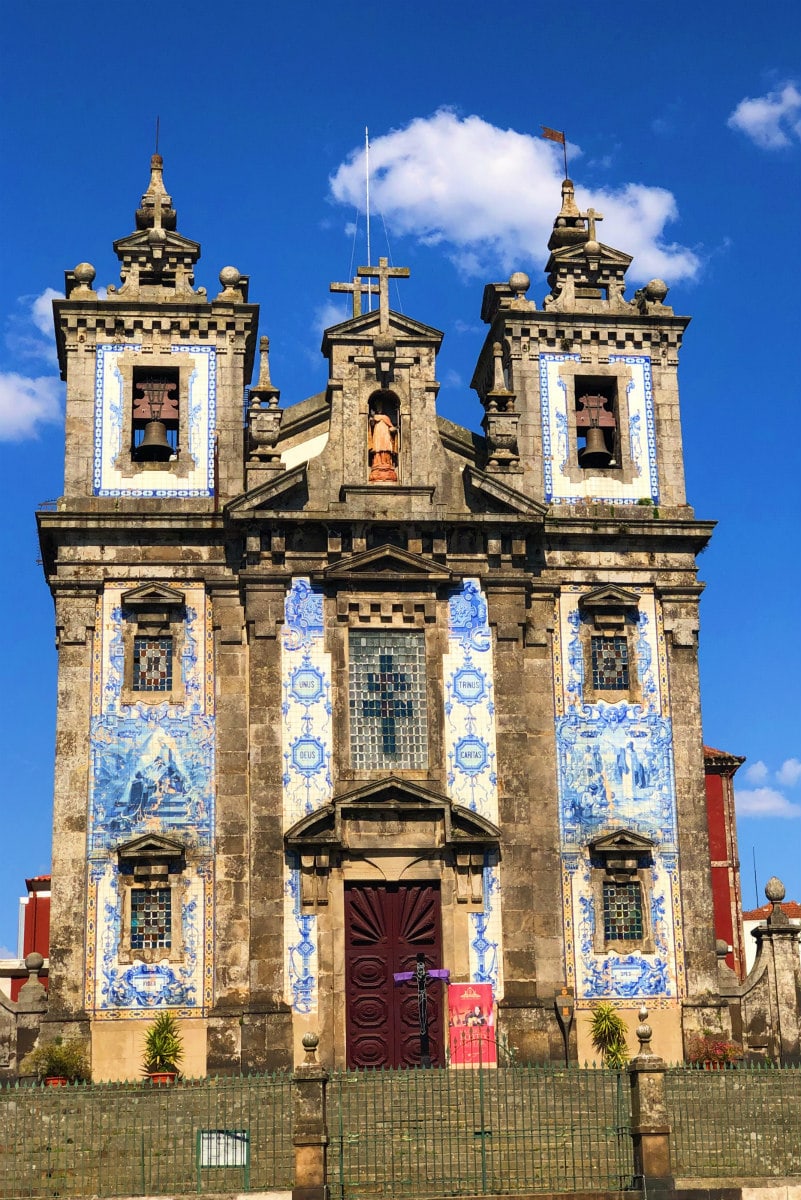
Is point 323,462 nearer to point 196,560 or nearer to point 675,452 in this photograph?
point 196,560

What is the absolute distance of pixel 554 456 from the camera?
1396 inches

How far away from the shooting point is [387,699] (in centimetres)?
3288

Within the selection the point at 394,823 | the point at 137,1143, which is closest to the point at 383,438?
the point at 394,823

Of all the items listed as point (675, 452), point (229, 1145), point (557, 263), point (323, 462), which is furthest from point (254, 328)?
point (229, 1145)

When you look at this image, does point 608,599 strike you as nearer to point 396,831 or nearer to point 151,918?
point 396,831

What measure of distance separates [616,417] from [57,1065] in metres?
15.9

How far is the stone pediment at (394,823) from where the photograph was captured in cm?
3178

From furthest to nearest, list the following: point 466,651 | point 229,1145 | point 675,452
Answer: point 675,452
point 466,651
point 229,1145

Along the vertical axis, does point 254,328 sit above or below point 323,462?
above

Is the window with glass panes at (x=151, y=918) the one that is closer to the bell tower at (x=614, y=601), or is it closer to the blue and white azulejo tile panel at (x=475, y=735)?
the blue and white azulejo tile panel at (x=475, y=735)

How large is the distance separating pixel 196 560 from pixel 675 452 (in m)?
9.51

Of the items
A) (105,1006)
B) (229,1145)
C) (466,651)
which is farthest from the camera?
(466,651)

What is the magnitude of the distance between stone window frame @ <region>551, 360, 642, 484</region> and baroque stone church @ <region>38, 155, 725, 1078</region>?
8 centimetres

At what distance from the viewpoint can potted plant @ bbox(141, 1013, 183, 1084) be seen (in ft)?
100
